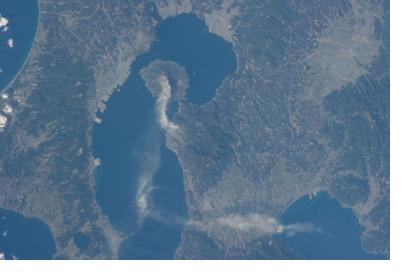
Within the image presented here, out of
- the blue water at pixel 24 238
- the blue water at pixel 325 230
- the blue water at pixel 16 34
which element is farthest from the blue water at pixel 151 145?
the blue water at pixel 325 230

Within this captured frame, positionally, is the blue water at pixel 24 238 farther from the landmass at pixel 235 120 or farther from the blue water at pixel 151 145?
the blue water at pixel 151 145

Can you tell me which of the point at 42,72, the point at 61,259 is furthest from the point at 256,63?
the point at 61,259

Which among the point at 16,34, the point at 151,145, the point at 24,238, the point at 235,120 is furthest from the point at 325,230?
the point at 16,34

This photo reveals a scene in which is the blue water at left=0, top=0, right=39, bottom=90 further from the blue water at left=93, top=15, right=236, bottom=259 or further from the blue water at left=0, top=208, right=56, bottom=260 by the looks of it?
the blue water at left=0, top=208, right=56, bottom=260

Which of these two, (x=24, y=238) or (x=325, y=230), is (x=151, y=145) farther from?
(x=325, y=230)

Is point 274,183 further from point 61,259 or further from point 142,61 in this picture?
point 61,259
